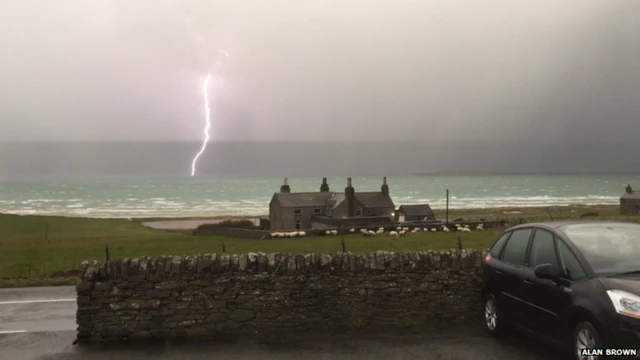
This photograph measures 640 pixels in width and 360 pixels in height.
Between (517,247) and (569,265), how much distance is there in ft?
4.72

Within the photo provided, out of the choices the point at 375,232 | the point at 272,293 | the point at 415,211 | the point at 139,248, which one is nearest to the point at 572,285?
the point at 272,293

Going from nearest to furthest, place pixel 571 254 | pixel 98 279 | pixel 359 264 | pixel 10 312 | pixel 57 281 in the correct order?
pixel 571 254, pixel 98 279, pixel 359 264, pixel 10 312, pixel 57 281

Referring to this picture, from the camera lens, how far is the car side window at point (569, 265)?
6578 mm

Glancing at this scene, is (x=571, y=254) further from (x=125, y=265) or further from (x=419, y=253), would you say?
(x=125, y=265)

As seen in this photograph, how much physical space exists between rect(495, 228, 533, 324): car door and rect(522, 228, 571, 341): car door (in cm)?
15

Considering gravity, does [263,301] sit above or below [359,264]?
below

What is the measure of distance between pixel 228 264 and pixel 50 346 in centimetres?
324

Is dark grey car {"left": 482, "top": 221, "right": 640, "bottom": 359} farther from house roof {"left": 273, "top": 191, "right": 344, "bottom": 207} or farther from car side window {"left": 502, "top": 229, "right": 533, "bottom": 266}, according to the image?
house roof {"left": 273, "top": 191, "right": 344, "bottom": 207}

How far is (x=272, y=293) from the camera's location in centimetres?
923

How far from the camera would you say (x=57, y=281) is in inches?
615

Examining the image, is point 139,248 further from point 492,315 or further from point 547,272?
point 547,272

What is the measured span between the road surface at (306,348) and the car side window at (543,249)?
4.53 ft

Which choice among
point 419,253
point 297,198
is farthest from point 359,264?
point 297,198

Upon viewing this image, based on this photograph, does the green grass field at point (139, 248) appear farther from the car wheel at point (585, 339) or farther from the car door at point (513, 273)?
the car wheel at point (585, 339)
